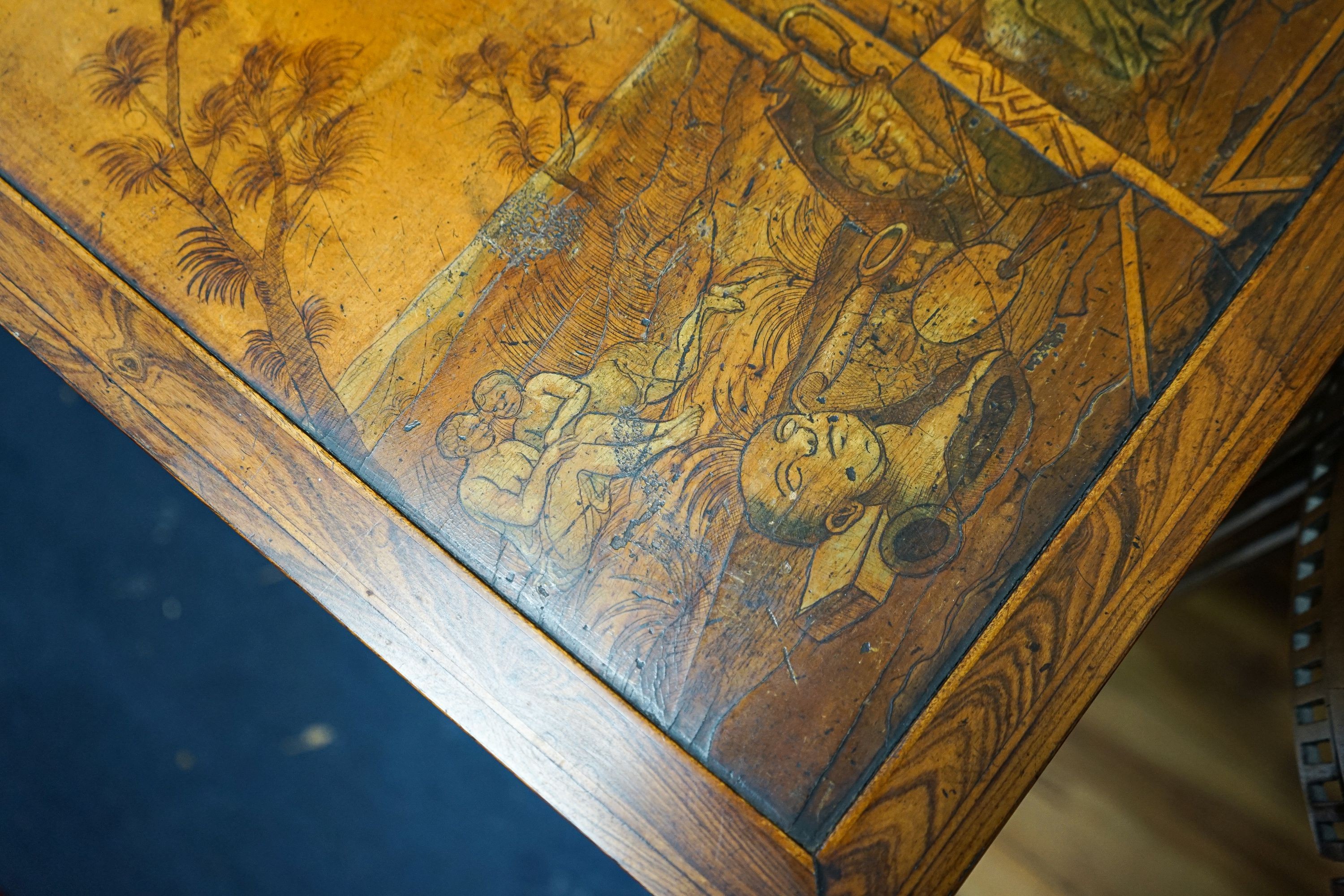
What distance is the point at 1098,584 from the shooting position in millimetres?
1202

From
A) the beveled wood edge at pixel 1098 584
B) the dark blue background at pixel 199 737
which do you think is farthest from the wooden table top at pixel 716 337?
the dark blue background at pixel 199 737

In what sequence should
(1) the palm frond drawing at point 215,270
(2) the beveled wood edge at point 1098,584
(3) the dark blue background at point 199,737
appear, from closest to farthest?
(2) the beveled wood edge at point 1098,584 < (1) the palm frond drawing at point 215,270 < (3) the dark blue background at point 199,737

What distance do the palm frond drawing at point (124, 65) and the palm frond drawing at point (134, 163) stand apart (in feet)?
0.30

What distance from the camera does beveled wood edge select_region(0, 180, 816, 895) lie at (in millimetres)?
1188

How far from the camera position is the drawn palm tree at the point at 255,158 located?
1343 mm

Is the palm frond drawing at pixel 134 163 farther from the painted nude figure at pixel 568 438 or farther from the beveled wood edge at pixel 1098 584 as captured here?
the beveled wood edge at pixel 1098 584

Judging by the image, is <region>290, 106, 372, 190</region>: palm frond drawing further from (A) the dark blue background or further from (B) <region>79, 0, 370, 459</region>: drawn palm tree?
(A) the dark blue background

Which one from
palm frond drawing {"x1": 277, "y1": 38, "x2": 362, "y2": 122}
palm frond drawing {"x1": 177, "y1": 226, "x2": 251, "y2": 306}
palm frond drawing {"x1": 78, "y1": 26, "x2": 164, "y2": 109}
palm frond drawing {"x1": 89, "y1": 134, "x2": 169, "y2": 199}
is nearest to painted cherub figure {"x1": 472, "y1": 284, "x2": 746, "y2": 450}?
palm frond drawing {"x1": 177, "y1": 226, "x2": 251, "y2": 306}

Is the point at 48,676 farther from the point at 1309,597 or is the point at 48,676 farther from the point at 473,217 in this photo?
the point at 1309,597

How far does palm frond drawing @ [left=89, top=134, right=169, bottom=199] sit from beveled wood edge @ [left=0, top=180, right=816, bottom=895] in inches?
5.1

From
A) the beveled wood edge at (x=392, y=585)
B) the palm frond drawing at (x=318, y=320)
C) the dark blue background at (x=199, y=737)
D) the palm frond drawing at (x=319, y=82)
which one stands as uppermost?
the palm frond drawing at (x=319, y=82)

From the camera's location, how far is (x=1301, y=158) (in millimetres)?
1311

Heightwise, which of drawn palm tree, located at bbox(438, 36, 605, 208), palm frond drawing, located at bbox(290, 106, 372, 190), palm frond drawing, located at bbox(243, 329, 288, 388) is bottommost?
palm frond drawing, located at bbox(243, 329, 288, 388)

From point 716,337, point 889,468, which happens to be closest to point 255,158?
point 716,337
